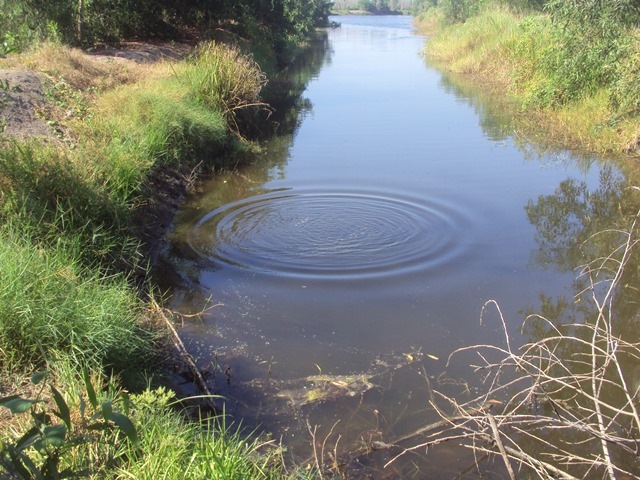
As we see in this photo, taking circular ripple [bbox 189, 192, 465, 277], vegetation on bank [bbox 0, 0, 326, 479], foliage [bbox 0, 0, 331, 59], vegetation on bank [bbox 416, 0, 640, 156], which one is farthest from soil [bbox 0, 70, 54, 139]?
vegetation on bank [bbox 416, 0, 640, 156]

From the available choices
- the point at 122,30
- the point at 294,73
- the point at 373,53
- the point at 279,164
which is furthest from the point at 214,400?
the point at 373,53

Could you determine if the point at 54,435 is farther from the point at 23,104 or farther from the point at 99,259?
the point at 23,104

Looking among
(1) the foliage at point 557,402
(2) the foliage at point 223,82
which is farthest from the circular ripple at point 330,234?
(2) the foliage at point 223,82

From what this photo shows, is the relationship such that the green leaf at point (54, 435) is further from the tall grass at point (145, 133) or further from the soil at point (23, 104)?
the soil at point (23, 104)

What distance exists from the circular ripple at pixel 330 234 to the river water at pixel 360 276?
0.03 m

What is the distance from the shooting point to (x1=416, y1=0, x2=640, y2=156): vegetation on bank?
11.1 m

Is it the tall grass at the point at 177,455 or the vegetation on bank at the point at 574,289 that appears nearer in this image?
the tall grass at the point at 177,455

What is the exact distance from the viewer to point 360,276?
6.70 meters

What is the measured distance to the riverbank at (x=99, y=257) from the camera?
125 inches

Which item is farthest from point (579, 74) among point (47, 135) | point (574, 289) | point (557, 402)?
point (557, 402)

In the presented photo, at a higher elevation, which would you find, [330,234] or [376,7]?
[376,7]

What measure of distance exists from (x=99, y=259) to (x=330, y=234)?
9.05 feet

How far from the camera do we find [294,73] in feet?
83.1

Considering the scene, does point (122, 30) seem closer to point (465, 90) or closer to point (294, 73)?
point (294, 73)
